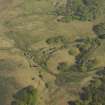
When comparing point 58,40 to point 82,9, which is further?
point 82,9

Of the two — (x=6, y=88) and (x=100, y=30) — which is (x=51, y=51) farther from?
(x=6, y=88)

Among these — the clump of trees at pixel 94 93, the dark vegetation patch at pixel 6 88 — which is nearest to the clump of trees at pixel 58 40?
the clump of trees at pixel 94 93

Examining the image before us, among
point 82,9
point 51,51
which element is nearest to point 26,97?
point 51,51

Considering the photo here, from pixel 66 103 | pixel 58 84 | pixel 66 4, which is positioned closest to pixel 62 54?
pixel 58 84

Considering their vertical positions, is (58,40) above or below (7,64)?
above

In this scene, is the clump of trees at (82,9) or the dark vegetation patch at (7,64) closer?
the dark vegetation patch at (7,64)

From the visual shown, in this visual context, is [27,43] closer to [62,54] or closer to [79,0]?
[62,54]

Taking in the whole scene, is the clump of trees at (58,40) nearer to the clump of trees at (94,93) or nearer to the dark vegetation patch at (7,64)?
the dark vegetation patch at (7,64)

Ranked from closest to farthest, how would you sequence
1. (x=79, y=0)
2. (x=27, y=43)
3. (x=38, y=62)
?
1. (x=38, y=62)
2. (x=27, y=43)
3. (x=79, y=0)

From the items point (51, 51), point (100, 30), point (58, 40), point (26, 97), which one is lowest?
point (26, 97)
